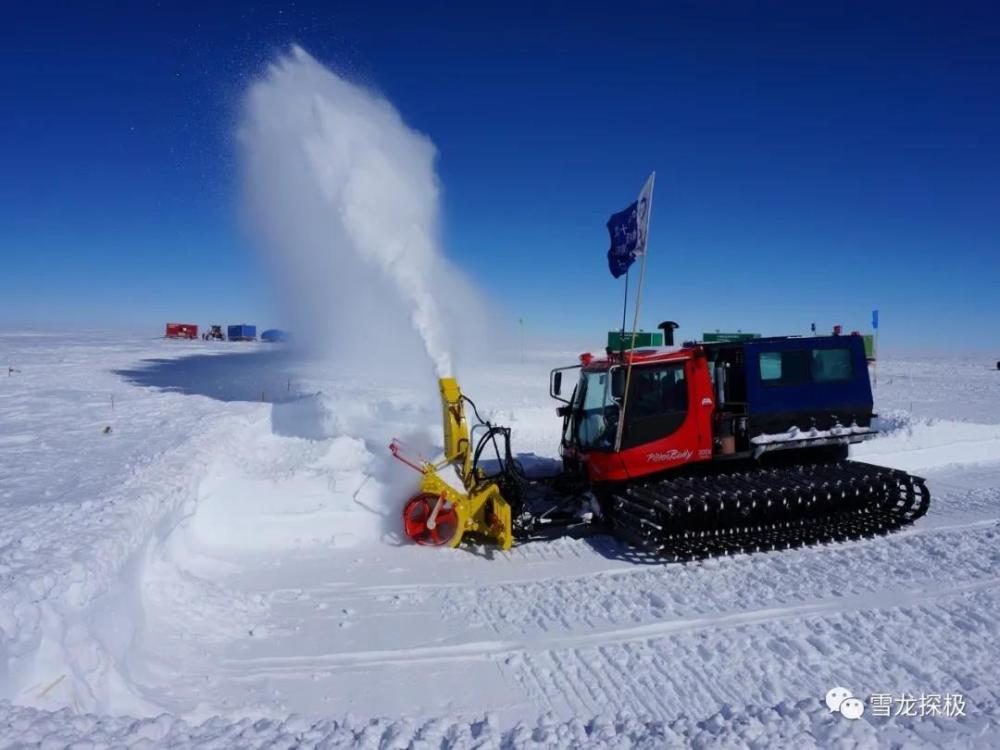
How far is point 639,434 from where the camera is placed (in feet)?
25.6

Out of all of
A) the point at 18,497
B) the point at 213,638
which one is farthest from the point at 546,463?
the point at 18,497

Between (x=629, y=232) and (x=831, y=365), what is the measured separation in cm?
345

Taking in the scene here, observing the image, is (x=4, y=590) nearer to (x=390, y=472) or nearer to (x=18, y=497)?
(x=18, y=497)

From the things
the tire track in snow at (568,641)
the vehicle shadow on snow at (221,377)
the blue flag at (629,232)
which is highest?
the blue flag at (629,232)

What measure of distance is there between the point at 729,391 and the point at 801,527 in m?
1.92

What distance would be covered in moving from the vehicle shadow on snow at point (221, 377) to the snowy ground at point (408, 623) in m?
9.57

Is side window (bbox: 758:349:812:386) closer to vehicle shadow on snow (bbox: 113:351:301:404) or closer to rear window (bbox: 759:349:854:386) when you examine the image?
rear window (bbox: 759:349:854:386)

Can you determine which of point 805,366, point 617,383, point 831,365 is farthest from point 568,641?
point 831,365

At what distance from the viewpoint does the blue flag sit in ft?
27.5

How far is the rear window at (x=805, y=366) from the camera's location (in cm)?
828

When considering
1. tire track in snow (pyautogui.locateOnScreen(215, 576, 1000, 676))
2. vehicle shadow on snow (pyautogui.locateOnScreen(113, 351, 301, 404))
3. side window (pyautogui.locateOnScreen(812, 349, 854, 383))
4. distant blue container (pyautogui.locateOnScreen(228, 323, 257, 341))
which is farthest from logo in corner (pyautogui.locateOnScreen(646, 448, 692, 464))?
distant blue container (pyautogui.locateOnScreen(228, 323, 257, 341))

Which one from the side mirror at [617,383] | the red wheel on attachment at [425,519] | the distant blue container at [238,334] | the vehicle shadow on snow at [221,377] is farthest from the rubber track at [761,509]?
the distant blue container at [238,334]

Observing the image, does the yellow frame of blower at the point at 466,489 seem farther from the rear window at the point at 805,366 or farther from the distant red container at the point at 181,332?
the distant red container at the point at 181,332

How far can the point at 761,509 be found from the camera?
7574mm
